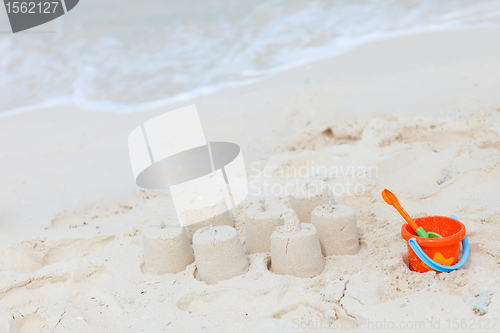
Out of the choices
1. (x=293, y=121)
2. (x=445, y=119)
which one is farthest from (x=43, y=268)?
(x=445, y=119)

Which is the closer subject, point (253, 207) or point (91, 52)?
point (253, 207)

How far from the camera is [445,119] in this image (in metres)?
3.51

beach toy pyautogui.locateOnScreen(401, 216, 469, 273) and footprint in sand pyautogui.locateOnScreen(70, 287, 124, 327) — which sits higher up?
beach toy pyautogui.locateOnScreen(401, 216, 469, 273)

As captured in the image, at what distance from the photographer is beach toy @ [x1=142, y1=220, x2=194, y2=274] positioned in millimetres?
2094

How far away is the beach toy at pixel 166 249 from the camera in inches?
82.4

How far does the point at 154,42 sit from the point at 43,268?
27.7ft

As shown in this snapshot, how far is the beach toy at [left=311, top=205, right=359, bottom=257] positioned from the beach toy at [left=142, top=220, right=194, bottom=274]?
67 cm

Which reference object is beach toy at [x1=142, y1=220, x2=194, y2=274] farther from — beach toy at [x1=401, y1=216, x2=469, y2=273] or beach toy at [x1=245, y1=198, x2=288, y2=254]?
beach toy at [x1=401, y1=216, x2=469, y2=273]

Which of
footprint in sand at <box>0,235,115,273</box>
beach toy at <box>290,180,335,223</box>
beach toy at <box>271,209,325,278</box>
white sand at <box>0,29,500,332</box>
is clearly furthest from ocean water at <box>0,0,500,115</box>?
beach toy at <box>271,209,325,278</box>

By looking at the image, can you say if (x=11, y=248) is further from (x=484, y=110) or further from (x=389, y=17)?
(x=389, y=17)

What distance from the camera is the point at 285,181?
3.00m

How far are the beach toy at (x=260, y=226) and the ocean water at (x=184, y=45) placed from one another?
3961 mm

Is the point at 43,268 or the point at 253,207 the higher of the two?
the point at 253,207

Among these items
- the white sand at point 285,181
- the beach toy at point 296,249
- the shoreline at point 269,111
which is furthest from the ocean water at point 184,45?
the beach toy at point 296,249
